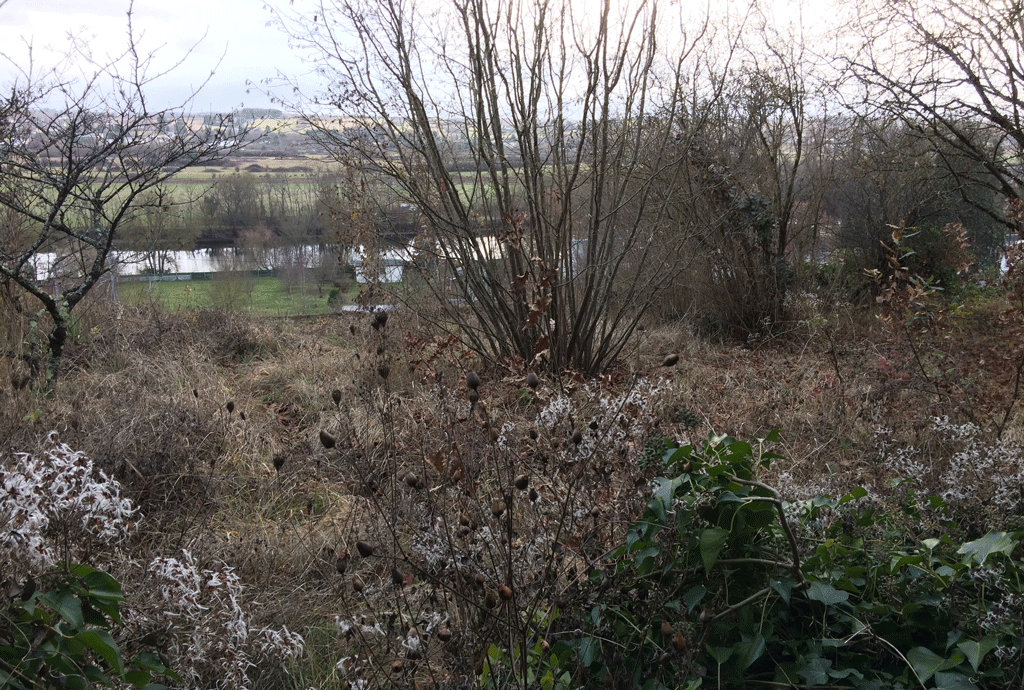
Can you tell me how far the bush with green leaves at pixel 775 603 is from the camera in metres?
1.84

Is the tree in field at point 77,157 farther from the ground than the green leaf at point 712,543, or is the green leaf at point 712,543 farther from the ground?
the tree in field at point 77,157

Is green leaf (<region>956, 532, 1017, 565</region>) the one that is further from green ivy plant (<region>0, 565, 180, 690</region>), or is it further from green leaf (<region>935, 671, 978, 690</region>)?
green ivy plant (<region>0, 565, 180, 690</region>)

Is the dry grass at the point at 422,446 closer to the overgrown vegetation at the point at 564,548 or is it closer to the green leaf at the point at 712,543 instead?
the overgrown vegetation at the point at 564,548

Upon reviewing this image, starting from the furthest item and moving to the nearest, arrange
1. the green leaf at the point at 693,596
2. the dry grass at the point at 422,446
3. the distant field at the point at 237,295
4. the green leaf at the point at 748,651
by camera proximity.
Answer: the distant field at the point at 237,295 → the dry grass at the point at 422,446 → the green leaf at the point at 693,596 → the green leaf at the point at 748,651

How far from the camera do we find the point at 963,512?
2.45 metres

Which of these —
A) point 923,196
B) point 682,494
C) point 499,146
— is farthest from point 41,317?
point 923,196

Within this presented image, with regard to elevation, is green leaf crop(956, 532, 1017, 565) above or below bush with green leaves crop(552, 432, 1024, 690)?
above

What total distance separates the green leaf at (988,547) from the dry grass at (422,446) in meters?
0.37

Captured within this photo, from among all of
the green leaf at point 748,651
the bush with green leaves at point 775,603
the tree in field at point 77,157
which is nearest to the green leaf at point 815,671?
the bush with green leaves at point 775,603

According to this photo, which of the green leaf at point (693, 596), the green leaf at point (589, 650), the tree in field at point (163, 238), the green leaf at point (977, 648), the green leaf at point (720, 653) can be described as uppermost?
the tree in field at point (163, 238)

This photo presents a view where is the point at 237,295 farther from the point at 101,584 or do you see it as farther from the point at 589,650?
the point at 589,650

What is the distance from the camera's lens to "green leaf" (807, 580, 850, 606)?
184 centimetres

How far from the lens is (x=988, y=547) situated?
6.41 feet

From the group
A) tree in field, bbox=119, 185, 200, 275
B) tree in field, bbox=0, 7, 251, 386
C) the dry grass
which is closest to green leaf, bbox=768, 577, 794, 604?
the dry grass
